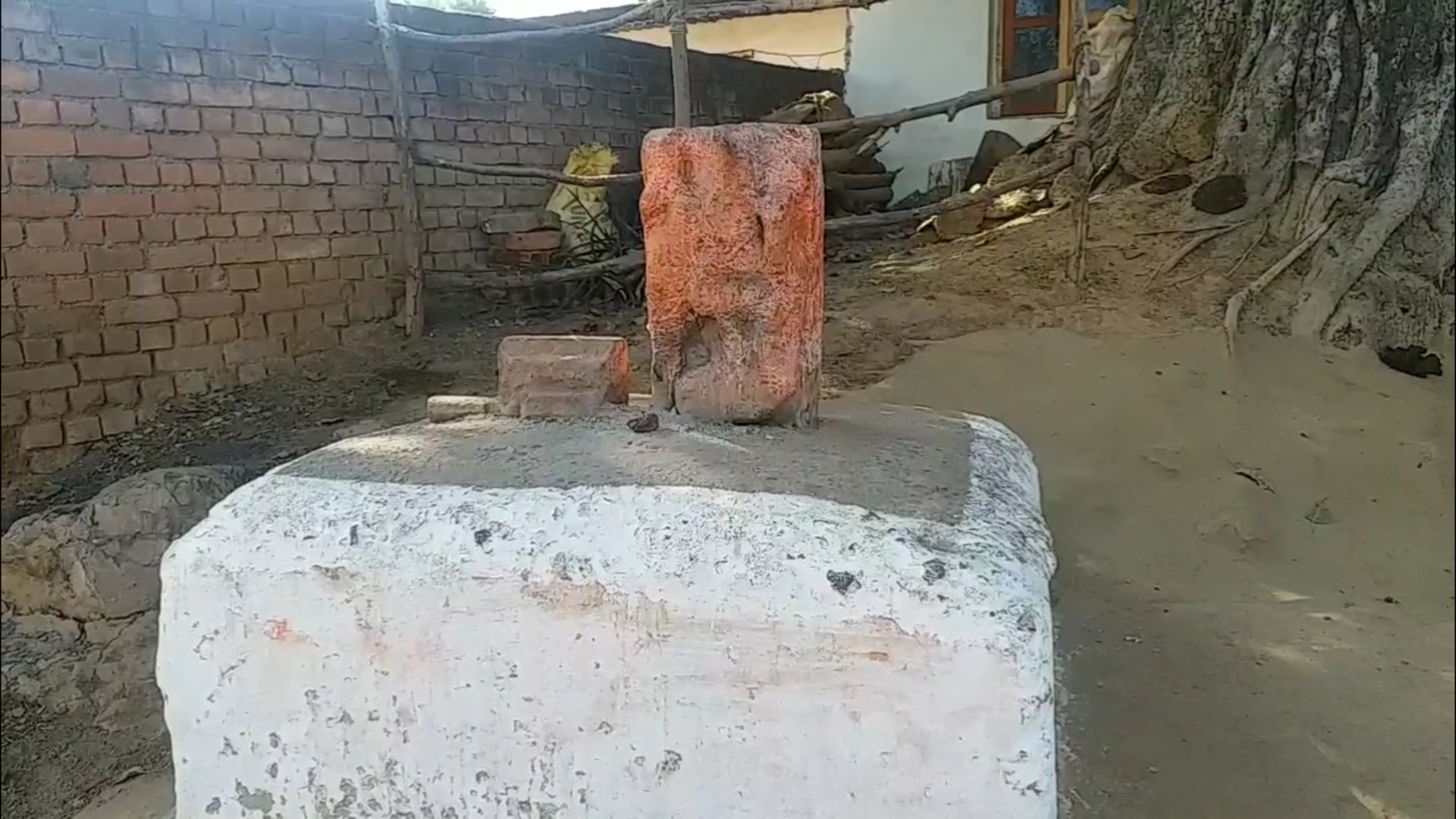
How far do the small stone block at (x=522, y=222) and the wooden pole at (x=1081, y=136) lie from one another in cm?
260

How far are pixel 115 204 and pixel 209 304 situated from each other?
0.50m

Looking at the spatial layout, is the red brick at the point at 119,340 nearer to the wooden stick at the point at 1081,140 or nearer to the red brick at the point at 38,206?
the red brick at the point at 38,206

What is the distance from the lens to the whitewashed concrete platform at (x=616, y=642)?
1.34 metres

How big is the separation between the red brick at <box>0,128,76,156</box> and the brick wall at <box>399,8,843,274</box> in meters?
1.62

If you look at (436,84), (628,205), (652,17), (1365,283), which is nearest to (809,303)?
(1365,283)

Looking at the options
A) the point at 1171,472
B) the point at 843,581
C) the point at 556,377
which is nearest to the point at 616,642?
the point at 843,581

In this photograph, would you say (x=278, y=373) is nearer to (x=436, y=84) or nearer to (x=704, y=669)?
(x=436, y=84)

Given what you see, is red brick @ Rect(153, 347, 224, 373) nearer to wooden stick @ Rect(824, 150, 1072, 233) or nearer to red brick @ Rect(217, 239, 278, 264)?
red brick @ Rect(217, 239, 278, 264)

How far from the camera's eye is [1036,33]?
6.38m

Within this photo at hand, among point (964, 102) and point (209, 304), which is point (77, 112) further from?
point (964, 102)

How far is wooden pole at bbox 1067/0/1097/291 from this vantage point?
14.1 ft

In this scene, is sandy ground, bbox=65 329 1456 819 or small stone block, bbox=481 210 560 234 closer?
sandy ground, bbox=65 329 1456 819

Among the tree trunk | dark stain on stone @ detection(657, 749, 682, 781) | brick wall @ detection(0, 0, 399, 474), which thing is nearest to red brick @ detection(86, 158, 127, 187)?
brick wall @ detection(0, 0, 399, 474)

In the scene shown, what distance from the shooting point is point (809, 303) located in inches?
76.9
